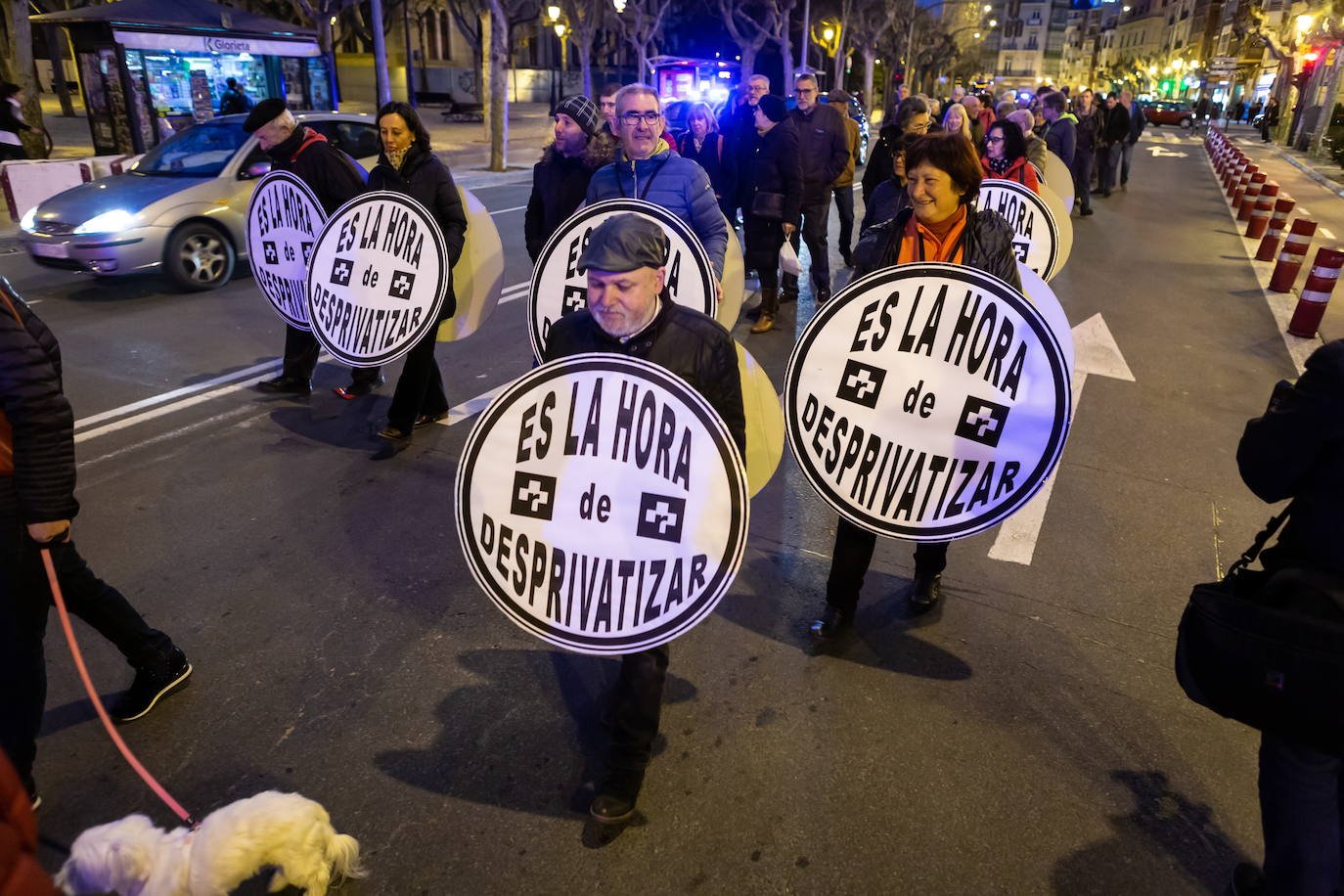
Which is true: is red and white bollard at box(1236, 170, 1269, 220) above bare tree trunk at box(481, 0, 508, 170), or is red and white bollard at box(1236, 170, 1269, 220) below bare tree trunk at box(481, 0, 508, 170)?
below

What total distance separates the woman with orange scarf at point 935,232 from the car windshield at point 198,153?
8612mm

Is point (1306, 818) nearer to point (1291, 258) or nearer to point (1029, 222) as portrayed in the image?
point (1029, 222)

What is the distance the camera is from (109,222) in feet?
27.8

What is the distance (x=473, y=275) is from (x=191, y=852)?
12.9ft

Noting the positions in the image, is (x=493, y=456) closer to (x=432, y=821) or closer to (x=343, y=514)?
(x=432, y=821)

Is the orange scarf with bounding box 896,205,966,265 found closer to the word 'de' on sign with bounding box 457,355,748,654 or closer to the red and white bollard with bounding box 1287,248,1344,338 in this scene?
the word 'de' on sign with bounding box 457,355,748,654

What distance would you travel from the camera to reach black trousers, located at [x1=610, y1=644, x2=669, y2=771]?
251 centimetres

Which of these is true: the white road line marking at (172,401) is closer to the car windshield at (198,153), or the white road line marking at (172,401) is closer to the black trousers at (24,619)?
the black trousers at (24,619)

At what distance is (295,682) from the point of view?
3.26 meters

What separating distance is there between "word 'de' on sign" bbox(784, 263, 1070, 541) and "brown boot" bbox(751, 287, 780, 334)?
479cm

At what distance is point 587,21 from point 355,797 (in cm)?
3354

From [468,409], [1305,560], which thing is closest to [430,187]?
[468,409]

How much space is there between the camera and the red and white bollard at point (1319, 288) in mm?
8031

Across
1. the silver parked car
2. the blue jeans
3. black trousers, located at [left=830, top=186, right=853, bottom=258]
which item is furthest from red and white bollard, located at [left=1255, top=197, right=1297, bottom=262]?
the silver parked car
